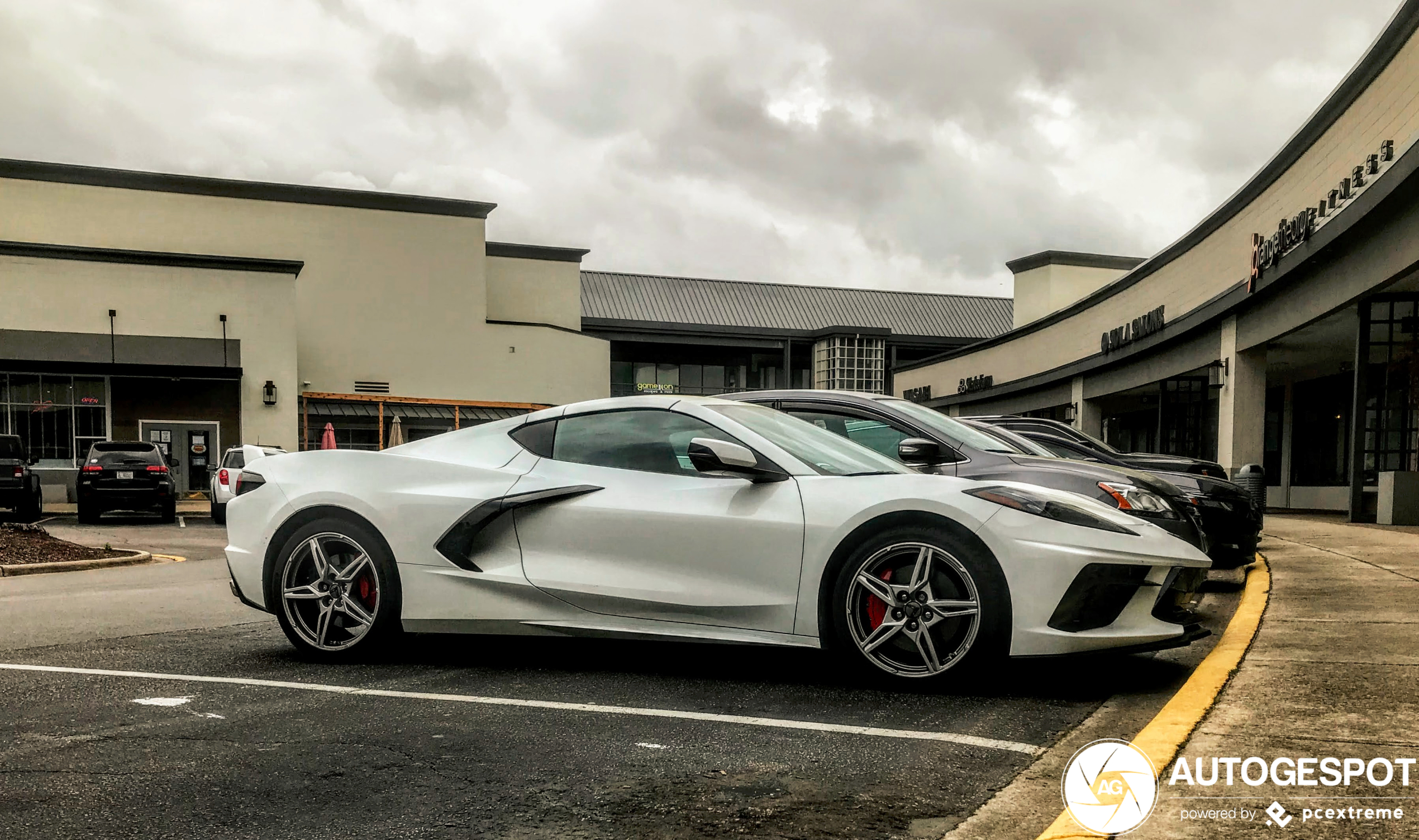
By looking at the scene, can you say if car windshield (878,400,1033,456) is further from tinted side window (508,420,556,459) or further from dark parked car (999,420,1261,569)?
tinted side window (508,420,556,459)

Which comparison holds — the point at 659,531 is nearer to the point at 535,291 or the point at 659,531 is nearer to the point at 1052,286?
the point at 1052,286

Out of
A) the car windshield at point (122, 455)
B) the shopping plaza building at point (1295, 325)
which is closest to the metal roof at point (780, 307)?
the shopping plaza building at point (1295, 325)

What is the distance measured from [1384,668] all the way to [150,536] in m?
17.6

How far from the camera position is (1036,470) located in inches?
278

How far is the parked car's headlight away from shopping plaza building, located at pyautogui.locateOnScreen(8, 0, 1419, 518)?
12964 millimetres

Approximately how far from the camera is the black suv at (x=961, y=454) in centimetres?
689

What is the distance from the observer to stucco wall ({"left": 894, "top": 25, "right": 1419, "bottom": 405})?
563 inches

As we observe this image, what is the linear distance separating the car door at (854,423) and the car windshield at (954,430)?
139 millimetres

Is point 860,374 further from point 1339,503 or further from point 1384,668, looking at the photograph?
point 1384,668

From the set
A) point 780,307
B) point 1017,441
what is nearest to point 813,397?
point 1017,441

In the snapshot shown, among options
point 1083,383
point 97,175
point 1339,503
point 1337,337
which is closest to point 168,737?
point 1337,337

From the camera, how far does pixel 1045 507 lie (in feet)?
15.4

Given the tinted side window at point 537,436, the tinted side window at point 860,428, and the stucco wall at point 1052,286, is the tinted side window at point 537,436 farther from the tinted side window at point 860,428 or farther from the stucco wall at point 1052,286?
the stucco wall at point 1052,286

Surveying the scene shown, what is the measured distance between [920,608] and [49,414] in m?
33.1
